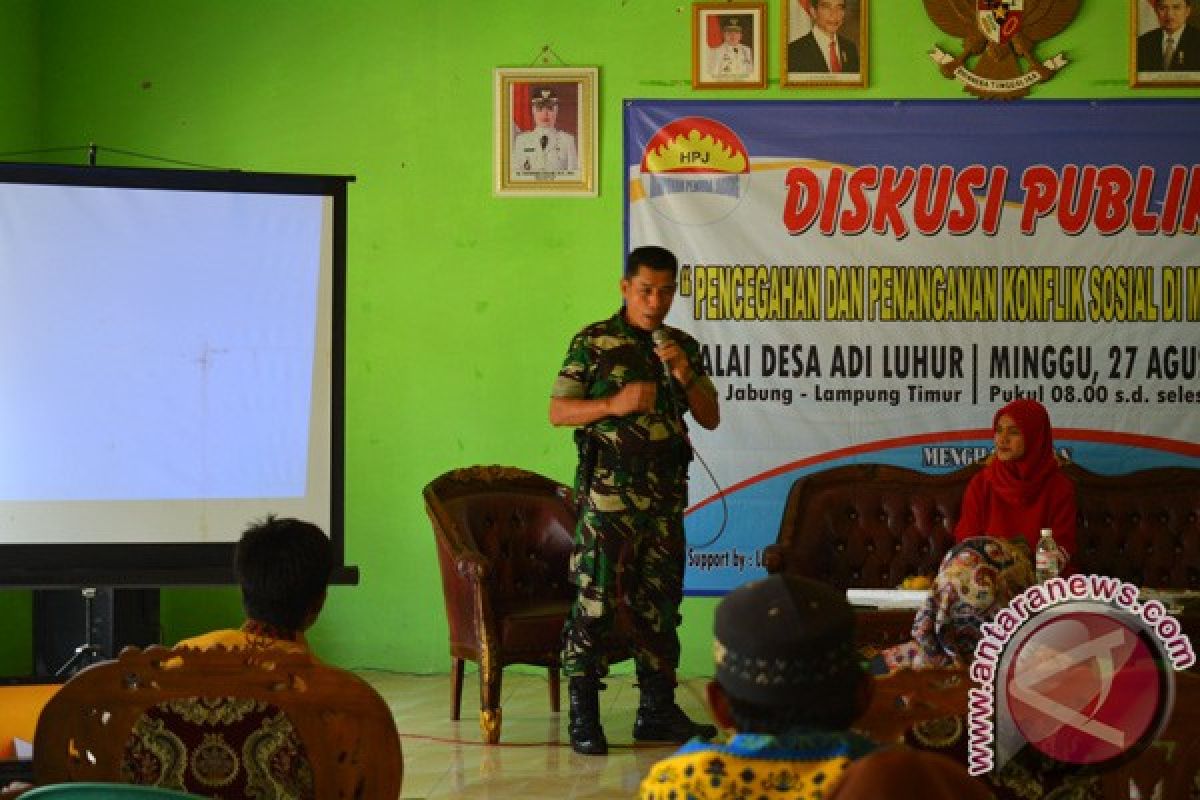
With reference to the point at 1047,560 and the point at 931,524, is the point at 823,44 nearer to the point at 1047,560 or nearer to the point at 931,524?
the point at 931,524

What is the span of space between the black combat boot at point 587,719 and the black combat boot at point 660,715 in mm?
196

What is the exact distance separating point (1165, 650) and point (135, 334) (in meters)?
3.23

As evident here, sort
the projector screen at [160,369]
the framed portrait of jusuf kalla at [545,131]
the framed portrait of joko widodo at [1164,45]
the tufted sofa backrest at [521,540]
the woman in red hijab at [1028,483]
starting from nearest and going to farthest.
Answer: the projector screen at [160,369], the woman in red hijab at [1028,483], the tufted sofa backrest at [521,540], the framed portrait of joko widodo at [1164,45], the framed portrait of jusuf kalla at [545,131]

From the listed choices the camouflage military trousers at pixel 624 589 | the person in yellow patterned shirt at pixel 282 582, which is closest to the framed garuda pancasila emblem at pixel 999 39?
the camouflage military trousers at pixel 624 589

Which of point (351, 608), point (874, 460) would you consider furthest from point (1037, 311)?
point (351, 608)

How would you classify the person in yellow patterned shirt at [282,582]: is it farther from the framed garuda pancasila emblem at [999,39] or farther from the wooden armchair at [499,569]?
the framed garuda pancasila emblem at [999,39]

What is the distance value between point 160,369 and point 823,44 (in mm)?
3159

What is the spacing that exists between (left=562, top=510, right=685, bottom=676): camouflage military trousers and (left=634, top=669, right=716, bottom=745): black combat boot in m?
0.13

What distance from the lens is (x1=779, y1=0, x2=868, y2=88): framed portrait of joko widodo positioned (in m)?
6.37

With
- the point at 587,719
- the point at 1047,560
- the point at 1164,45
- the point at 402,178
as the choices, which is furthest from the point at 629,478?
the point at 1164,45

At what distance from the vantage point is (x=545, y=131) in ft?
21.2

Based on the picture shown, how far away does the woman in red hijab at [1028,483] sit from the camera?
5.45 metres

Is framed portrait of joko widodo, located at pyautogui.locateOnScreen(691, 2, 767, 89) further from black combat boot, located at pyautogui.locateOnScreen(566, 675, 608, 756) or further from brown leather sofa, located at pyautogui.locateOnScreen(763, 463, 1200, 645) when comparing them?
black combat boot, located at pyautogui.locateOnScreen(566, 675, 608, 756)

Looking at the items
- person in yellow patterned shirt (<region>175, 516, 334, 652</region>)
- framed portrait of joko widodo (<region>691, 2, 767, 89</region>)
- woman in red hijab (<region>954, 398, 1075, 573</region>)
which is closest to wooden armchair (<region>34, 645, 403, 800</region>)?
person in yellow patterned shirt (<region>175, 516, 334, 652</region>)
